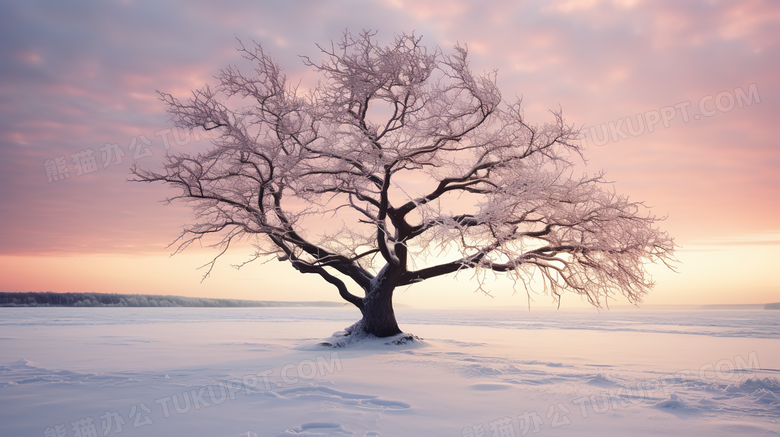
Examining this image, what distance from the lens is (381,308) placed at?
15.0 m

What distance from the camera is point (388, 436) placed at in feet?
15.0

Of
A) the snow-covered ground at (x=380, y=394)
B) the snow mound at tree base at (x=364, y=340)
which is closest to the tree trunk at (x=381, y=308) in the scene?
the snow mound at tree base at (x=364, y=340)

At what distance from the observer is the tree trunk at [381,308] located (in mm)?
14875

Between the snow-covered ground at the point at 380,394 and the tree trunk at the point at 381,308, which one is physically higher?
the tree trunk at the point at 381,308

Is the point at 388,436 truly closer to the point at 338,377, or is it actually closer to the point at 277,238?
the point at 338,377

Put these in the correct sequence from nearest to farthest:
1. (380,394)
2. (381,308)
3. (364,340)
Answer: (380,394), (364,340), (381,308)

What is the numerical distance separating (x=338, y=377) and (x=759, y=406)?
6337 mm

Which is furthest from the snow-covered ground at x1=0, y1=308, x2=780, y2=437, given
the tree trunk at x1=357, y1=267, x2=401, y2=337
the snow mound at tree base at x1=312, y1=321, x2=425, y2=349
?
the tree trunk at x1=357, y1=267, x2=401, y2=337

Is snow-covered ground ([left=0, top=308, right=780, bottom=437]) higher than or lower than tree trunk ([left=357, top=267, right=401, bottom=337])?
lower

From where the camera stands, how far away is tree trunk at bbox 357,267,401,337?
48.8ft

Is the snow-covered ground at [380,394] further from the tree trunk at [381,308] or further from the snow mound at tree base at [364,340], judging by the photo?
the tree trunk at [381,308]

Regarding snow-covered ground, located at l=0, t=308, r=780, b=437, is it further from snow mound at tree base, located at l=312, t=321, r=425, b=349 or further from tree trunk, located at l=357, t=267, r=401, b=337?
tree trunk, located at l=357, t=267, r=401, b=337

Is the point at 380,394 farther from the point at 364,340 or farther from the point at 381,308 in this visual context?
the point at 381,308

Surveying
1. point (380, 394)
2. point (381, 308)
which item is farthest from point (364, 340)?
point (380, 394)
